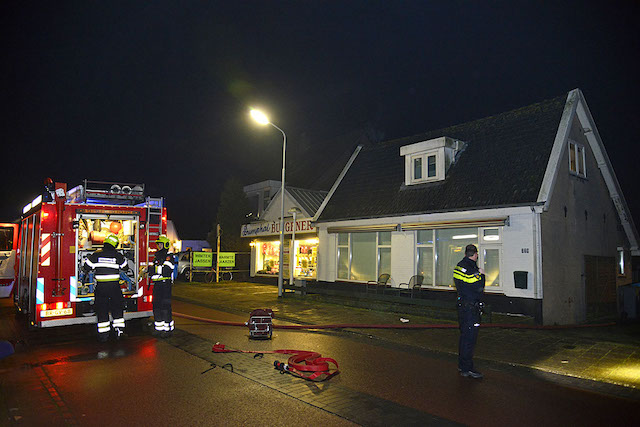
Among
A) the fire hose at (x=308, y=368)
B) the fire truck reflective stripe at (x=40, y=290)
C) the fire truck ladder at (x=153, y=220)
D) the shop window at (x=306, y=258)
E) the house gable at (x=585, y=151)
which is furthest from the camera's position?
the shop window at (x=306, y=258)

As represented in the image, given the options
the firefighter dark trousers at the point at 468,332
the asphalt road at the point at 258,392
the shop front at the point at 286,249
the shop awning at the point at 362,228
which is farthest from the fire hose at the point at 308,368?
the shop front at the point at 286,249

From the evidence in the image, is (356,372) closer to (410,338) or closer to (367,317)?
(410,338)

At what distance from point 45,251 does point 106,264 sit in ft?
4.27

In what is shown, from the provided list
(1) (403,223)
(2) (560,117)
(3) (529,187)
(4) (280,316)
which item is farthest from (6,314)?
(2) (560,117)

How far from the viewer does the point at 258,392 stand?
20.2 ft

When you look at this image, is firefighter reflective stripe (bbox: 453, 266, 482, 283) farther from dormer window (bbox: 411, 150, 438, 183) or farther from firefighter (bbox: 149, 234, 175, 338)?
dormer window (bbox: 411, 150, 438, 183)

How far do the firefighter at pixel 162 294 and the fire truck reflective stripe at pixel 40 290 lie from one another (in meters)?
2.09

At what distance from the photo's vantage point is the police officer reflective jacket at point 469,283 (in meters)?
7.37

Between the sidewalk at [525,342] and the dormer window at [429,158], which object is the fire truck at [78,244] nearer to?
the sidewalk at [525,342]

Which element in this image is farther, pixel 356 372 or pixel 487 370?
pixel 487 370

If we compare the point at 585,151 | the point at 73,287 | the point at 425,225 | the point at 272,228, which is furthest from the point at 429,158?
the point at 73,287

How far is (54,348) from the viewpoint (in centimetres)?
880

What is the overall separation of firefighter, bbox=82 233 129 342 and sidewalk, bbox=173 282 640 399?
490 cm

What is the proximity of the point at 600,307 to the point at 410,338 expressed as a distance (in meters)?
9.34
